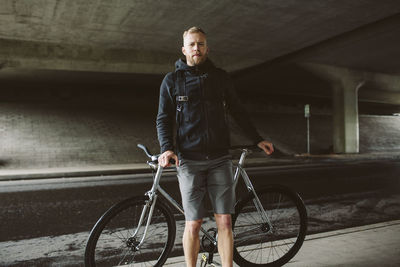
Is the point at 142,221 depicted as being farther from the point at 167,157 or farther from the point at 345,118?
the point at 345,118

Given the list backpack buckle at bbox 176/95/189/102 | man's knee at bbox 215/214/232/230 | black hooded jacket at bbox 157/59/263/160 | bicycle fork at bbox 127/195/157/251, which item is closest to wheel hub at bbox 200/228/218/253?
man's knee at bbox 215/214/232/230

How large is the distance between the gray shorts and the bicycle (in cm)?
26

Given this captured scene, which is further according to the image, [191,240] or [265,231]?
[265,231]

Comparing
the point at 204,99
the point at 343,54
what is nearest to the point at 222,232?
the point at 204,99

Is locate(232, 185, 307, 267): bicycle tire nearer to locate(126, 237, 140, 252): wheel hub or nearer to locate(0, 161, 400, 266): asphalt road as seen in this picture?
locate(0, 161, 400, 266): asphalt road

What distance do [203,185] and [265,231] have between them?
1.11m

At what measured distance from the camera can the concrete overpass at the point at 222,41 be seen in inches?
497

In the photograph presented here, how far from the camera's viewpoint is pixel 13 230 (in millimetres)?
Answer: 5223

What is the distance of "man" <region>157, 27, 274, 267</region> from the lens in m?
2.72

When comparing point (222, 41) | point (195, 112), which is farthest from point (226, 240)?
point (222, 41)

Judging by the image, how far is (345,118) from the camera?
22984mm

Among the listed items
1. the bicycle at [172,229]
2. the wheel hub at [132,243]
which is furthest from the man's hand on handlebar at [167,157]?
the wheel hub at [132,243]

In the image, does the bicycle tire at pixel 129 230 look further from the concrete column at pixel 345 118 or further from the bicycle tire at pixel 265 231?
the concrete column at pixel 345 118

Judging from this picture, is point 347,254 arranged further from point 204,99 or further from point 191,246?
point 204,99
